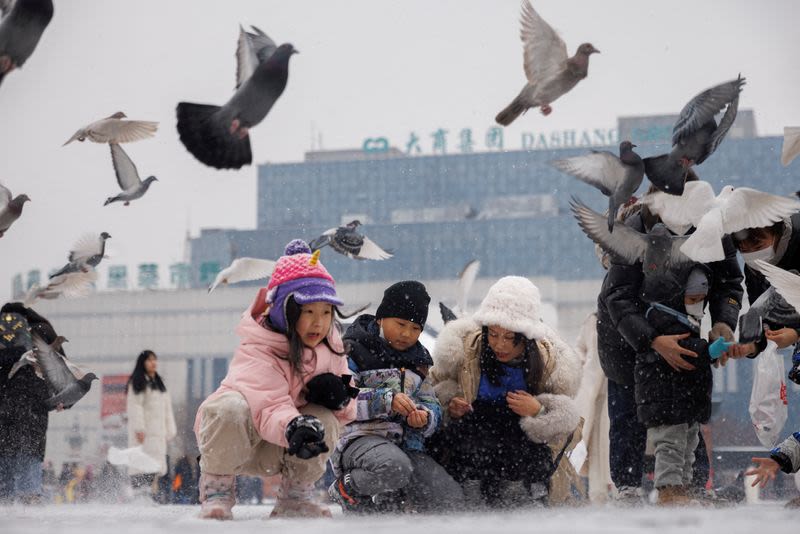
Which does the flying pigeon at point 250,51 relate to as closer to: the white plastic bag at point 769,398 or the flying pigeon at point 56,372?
the white plastic bag at point 769,398

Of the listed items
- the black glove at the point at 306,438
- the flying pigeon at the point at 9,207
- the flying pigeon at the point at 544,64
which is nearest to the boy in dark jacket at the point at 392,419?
the black glove at the point at 306,438

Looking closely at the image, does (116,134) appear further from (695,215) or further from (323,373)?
(695,215)

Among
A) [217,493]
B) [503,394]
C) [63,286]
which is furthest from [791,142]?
[63,286]

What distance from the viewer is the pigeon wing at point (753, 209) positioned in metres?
4.04

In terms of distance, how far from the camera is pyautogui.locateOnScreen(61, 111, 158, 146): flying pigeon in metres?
4.98

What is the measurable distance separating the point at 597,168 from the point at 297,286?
1.27 m

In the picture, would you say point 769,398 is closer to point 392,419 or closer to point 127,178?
point 392,419

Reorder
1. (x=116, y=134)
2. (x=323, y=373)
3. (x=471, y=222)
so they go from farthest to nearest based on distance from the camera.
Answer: (x=471, y=222) < (x=116, y=134) < (x=323, y=373)

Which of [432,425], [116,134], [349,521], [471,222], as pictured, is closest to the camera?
[349,521]

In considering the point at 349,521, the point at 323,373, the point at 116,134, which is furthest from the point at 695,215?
the point at 116,134

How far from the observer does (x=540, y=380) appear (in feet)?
14.5

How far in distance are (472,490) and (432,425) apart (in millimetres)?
380

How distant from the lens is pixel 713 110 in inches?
163

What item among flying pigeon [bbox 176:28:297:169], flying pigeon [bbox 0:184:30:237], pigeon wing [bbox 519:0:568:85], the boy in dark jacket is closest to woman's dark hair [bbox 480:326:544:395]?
the boy in dark jacket
